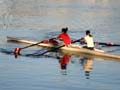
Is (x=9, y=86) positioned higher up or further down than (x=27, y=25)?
further down

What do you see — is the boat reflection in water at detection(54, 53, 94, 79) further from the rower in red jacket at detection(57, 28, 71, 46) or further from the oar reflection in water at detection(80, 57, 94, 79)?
the rower in red jacket at detection(57, 28, 71, 46)

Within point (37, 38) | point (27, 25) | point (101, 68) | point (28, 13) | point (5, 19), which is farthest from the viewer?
point (28, 13)

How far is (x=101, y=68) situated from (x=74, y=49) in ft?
15.3

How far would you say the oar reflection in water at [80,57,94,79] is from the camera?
28.2 metres

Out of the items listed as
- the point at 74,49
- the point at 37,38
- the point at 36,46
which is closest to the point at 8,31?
the point at 37,38

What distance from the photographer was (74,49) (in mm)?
33406

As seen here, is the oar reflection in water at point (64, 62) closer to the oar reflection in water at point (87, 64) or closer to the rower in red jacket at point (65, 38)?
the oar reflection in water at point (87, 64)

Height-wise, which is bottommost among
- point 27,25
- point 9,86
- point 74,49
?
point 9,86

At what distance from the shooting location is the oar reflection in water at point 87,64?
92.7 feet

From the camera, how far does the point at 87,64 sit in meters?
30.4

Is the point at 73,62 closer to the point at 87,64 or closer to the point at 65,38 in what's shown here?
the point at 87,64

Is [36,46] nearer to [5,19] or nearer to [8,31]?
[8,31]

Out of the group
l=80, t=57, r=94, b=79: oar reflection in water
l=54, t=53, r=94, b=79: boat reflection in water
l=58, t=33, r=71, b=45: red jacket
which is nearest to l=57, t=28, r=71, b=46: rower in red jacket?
l=58, t=33, r=71, b=45: red jacket

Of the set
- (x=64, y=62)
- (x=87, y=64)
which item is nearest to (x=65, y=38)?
(x=64, y=62)
